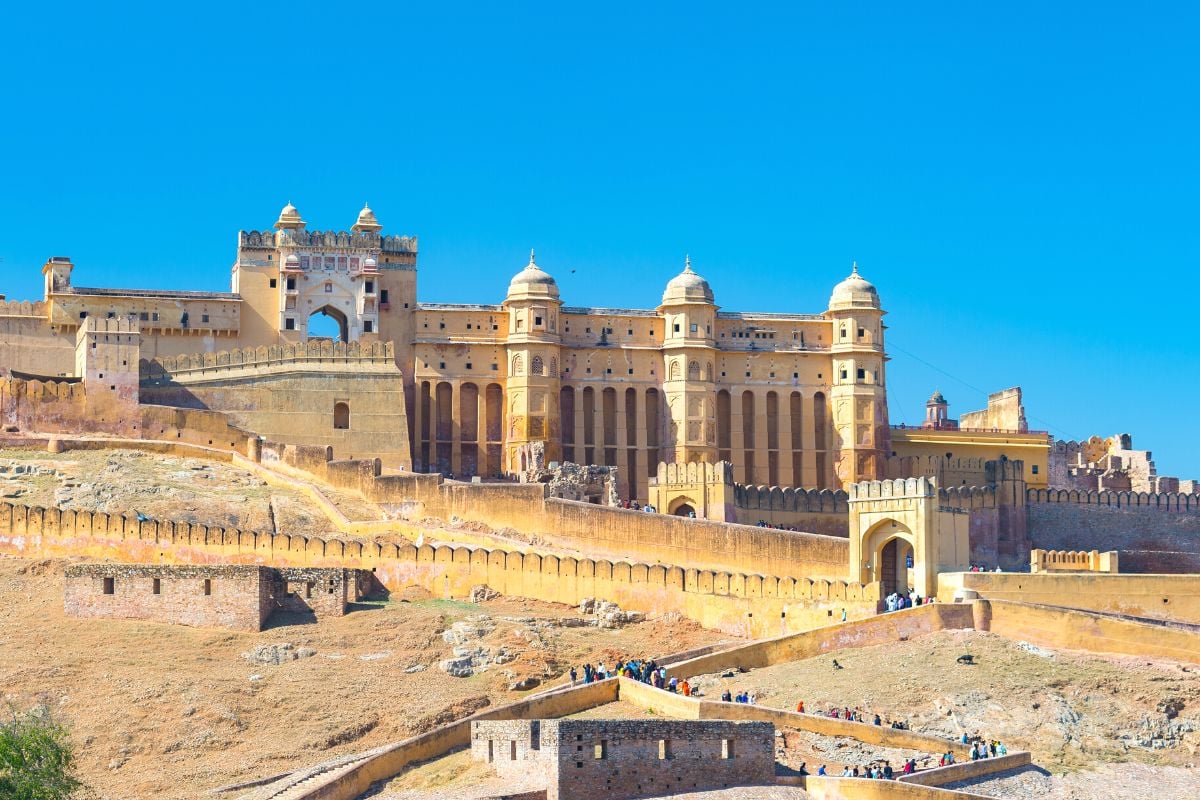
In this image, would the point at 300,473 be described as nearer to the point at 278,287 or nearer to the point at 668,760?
the point at 278,287

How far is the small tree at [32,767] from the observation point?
3553 cm

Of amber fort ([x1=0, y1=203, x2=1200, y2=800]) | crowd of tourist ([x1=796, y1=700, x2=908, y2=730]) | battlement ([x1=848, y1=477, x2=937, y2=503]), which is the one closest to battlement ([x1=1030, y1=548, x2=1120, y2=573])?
amber fort ([x1=0, y1=203, x2=1200, y2=800])

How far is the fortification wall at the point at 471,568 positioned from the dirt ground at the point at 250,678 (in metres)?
0.78

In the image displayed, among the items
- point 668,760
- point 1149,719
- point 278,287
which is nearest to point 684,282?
point 278,287

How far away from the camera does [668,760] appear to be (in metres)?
36.7

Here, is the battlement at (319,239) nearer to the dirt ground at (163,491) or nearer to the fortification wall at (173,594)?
the dirt ground at (163,491)

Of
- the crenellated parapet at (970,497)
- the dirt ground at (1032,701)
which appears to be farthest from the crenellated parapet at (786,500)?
the dirt ground at (1032,701)

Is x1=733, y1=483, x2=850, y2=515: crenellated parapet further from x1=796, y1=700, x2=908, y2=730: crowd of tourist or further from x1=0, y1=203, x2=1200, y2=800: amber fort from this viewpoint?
x1=796, y1=700, x2=908, y2=730: crowd of tourist

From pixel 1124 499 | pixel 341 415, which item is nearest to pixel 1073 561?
pixel 1124 499

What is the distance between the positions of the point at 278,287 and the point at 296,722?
32.8 m

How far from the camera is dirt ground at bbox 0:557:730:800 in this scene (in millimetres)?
42281

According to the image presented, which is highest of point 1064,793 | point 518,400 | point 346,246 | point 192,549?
point 346,246

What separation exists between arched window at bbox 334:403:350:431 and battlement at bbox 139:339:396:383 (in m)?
1.61

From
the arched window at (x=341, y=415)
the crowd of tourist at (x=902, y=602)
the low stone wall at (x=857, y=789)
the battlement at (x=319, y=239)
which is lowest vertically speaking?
the low stone wall at (x=857, y=789)
